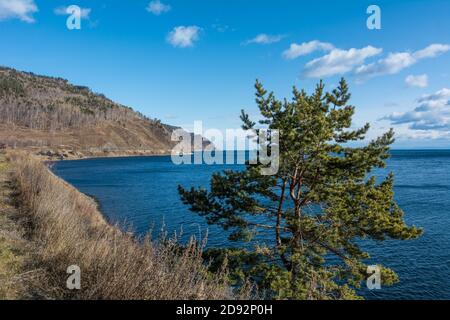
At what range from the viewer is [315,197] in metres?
13.4

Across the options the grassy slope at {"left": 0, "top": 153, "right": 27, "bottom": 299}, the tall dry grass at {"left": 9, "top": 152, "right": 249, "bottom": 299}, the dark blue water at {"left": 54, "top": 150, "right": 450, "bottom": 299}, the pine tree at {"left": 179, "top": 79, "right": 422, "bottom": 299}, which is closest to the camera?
the tall dry grass at {"left": 9, "top": 152, "right": 249, "bottom": 299}

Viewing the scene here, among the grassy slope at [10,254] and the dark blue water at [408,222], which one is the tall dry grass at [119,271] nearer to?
the grassy slope at [10,254]

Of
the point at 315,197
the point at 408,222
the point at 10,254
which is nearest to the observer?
the point at 10,254

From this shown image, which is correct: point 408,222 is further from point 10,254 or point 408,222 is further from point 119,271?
point 10,254

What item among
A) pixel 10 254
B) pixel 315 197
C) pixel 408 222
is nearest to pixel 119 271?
pixel 10 254

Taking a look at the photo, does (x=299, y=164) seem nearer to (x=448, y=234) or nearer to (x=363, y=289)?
(x=363, y=289)

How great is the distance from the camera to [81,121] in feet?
626

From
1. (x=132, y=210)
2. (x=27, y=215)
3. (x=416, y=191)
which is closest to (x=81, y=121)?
(x=132, y=210)

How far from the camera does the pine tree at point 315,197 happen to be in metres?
12.5

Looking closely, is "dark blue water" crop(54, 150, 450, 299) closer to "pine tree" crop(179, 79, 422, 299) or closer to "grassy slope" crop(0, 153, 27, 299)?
"grassy slope" crop(0, 153, 27, 299)

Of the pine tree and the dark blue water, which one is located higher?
the pine tree

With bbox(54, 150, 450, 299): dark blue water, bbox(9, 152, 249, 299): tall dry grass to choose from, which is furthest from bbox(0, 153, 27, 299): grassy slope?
bbox(54, 150, 450, 299): dark blue water

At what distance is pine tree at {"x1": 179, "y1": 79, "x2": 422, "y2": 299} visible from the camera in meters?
12.5

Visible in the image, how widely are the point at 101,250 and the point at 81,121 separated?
205 m
